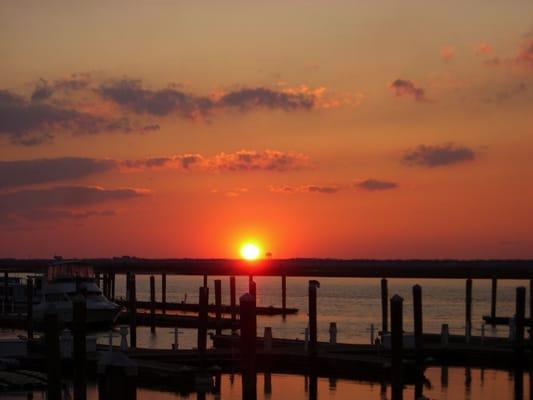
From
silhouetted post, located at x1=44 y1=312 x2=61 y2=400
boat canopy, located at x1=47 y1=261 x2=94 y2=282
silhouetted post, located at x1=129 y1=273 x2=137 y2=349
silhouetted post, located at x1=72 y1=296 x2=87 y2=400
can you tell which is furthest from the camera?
boat canopy, located at x1=47 y1=261 x2=94 y2=282

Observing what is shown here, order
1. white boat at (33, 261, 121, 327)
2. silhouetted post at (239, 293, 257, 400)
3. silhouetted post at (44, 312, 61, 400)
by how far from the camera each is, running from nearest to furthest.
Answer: silhouetted post at (44, 312, 61, 400)
silhouetted post at (239, 293, 257, 400)
white boat at (33, 261, 121, 327)

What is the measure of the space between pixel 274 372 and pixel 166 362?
4569 millimetres

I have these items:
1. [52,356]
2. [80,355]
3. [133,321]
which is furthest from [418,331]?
[133,321]

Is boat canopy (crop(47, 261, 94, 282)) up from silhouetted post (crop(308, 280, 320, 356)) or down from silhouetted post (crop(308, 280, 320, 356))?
up

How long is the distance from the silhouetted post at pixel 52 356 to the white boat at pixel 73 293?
1442 inches

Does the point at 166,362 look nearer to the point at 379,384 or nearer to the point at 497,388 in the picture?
the point at 379,384

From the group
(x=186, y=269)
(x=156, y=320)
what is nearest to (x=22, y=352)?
(x=156, y=320)

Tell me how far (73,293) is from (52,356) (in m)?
38.7

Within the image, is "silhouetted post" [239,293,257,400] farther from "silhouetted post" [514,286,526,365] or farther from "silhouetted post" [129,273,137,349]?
"silhouetted post" [129,273,137,349]

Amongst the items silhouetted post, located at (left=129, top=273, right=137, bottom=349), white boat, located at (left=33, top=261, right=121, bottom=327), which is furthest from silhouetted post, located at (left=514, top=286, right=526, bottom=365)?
white boat, located at (left=33, top=261, right=121, bottom=327)

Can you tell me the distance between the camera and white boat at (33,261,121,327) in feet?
214

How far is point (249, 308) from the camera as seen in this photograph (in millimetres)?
28578

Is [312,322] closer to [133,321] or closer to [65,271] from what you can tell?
[133,321]

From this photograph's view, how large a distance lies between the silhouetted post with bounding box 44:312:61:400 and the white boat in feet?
120
